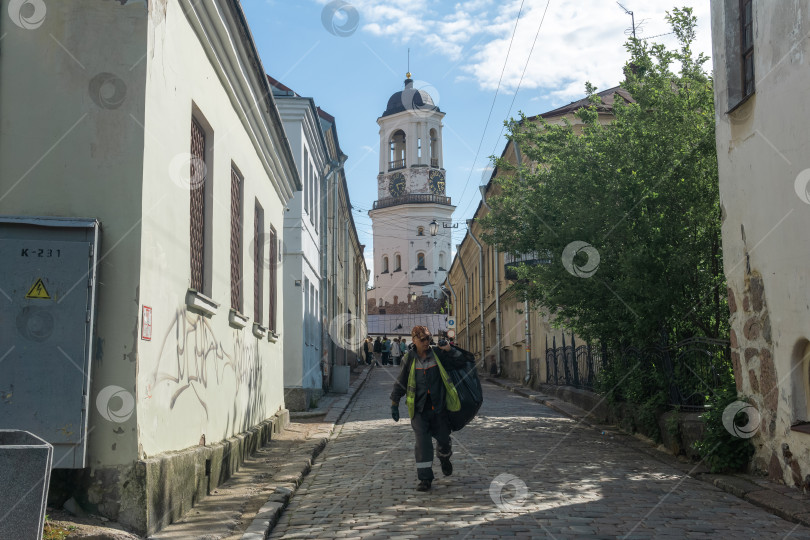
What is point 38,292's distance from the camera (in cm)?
547

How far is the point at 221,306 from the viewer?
884 cm

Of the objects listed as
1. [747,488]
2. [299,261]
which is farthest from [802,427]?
[299,261]

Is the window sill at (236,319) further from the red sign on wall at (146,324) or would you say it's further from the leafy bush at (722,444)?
the leafy bush at (722,444)

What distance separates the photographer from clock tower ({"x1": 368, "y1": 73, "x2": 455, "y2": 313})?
71.2 m

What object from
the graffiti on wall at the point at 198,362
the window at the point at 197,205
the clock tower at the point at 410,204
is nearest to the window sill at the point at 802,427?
the graffiti on wall at the point at 198,362

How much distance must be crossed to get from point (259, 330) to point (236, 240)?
6.16 feet

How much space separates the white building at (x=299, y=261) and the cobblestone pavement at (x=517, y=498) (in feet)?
18.8

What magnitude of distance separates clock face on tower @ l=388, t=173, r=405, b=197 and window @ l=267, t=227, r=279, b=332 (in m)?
59.0

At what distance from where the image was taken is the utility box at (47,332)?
5.41m

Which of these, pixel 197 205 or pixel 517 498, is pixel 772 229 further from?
pixel 197 205

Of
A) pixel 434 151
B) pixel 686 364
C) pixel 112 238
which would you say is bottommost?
pixel 686 364

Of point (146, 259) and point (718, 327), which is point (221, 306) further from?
point (718, 327)

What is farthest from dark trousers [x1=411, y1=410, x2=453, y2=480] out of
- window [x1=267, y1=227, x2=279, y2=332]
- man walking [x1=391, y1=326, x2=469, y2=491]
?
window [x1=267, y1=227, x2=279, y2=332]

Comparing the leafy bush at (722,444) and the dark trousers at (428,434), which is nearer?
the dark trousers at (428,434)
